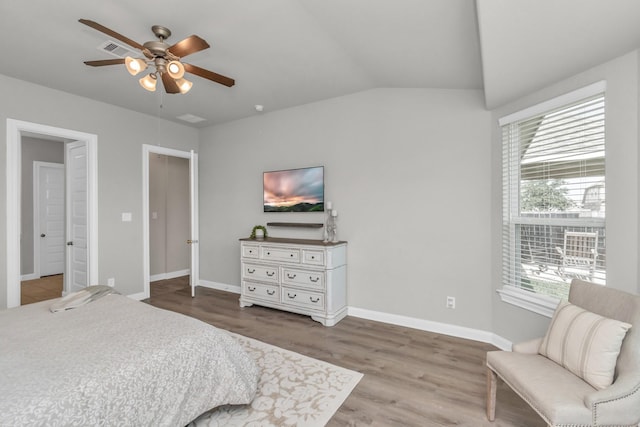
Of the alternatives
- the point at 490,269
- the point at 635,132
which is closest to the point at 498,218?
the point at 490,269

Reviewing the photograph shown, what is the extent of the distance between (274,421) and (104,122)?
4093mm

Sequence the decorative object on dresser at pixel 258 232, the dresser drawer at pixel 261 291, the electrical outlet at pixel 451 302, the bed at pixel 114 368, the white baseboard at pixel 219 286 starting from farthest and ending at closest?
1. the white baseboard at pixel 219 286
2. the decorative object on dresser at pixel 258 232
3. the dresser drawer at pixel 261 291
4. the electrical outlet at pixel 451 302
5. the bed at pixel 114 368

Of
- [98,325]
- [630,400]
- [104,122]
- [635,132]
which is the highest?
[104,122]

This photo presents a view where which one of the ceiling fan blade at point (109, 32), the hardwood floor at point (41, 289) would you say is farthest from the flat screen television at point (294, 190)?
the hardwood floor at point (41, 289)

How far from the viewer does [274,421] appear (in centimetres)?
187

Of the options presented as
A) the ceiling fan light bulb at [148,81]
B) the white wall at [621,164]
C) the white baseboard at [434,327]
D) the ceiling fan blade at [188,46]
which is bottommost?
the white baseboard at [434,327]

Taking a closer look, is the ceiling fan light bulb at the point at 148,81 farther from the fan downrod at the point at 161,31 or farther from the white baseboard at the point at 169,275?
the white baseboard at the point at 169,275

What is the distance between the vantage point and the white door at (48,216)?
5676 mm

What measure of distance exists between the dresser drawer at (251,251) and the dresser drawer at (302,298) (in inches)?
22.8

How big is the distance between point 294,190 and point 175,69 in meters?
2.20

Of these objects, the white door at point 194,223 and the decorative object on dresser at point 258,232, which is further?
the white door at point 194,223

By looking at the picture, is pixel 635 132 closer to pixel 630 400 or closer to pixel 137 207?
pixel 630 400

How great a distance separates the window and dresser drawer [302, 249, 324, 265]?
5.97 feet

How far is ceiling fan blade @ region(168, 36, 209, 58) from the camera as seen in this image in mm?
1959
